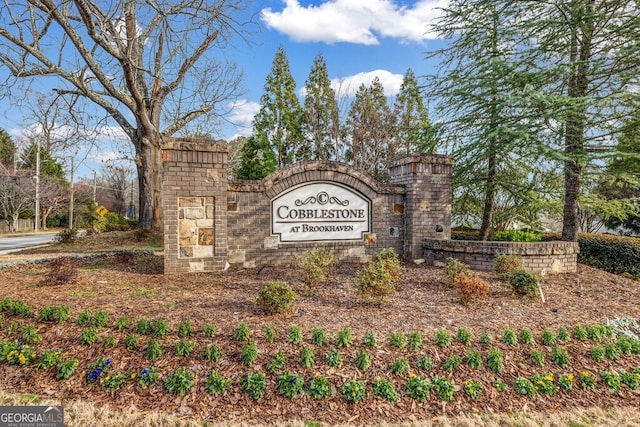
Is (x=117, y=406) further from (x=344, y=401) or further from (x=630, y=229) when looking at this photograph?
(x=630, y=229)

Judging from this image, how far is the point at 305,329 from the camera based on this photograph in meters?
3.36

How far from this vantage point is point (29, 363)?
3.03 meters

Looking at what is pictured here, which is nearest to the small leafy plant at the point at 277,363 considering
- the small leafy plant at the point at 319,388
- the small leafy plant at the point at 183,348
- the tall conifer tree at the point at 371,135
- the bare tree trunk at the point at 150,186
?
the small leafy plant at the point at 319,388

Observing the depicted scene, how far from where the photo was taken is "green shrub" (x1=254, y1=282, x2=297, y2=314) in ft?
12.0

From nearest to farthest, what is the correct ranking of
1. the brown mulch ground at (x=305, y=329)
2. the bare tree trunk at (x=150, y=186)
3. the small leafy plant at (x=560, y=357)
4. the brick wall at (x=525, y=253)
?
the brown mulch ground at (x=305, y=329), the small leafy plant at (x=560, y=357), the brick wall at (x=525, y=253), the bare tree trunk at (x=150, y=186)

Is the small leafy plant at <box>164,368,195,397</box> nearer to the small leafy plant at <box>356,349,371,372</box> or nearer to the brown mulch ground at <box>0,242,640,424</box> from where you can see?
the brown mulch ground at <box>0,242,640,424</box>

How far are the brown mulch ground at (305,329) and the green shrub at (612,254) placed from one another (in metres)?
2.84

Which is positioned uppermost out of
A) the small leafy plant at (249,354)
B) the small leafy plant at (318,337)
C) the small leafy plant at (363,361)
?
the small leafy plant at (318,337)

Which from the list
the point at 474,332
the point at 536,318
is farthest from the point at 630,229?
the point at 474,332

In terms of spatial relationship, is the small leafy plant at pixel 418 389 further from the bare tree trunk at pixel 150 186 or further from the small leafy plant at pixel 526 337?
the bare tree trunk at pixel 150 186

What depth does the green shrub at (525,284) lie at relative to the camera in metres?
4.65

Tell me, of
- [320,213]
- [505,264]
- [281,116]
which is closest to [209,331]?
[320,213]

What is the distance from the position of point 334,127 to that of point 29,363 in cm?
1593

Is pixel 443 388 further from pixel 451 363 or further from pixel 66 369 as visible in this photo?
pixel 66 369
